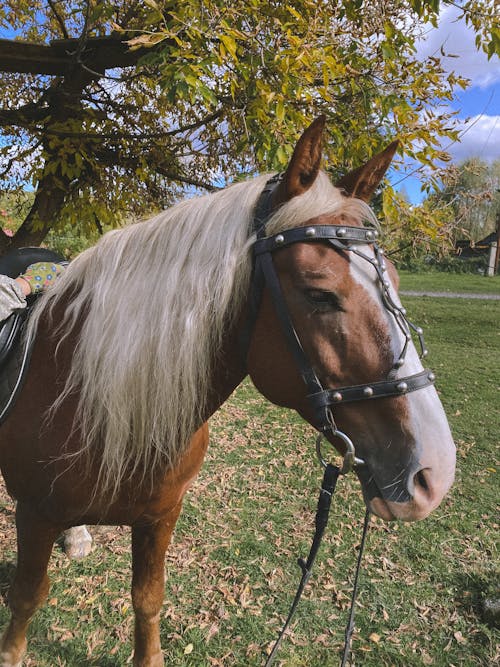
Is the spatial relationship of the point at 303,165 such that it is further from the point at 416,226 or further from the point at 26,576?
the point at 26,576

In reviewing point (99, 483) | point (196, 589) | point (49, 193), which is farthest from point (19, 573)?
point (49, 193)

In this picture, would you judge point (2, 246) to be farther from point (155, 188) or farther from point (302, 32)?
point (302, 32)

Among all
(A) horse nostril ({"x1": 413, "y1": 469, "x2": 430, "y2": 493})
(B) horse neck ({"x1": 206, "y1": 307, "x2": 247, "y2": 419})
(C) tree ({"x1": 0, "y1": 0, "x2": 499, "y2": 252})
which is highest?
(C) tree ({"x1": 0, "y1": 0, "x2": 499, "y2": 252})

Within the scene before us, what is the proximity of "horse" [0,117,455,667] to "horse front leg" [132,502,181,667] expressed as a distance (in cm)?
33

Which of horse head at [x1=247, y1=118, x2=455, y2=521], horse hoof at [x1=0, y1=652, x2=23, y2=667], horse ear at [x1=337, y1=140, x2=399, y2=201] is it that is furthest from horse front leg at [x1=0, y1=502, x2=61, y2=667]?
horse ear at [x1=337, y1=140, x2=399, y2=201]

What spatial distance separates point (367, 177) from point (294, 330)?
62 centimetres

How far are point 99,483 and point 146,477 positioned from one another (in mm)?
176

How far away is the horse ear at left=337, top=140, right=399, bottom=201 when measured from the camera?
149 centimetres

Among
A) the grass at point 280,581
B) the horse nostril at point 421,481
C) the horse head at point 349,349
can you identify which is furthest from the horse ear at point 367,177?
the grass at point 280,581

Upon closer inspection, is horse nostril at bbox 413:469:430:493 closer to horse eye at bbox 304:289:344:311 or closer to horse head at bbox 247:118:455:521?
horse head at bbox 247:118:455:521

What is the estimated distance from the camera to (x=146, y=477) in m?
1.69

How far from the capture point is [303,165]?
1366 mm

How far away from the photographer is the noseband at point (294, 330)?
1.26m

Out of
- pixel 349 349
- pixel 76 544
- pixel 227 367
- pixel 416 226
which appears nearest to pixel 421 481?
pixel 349 349
